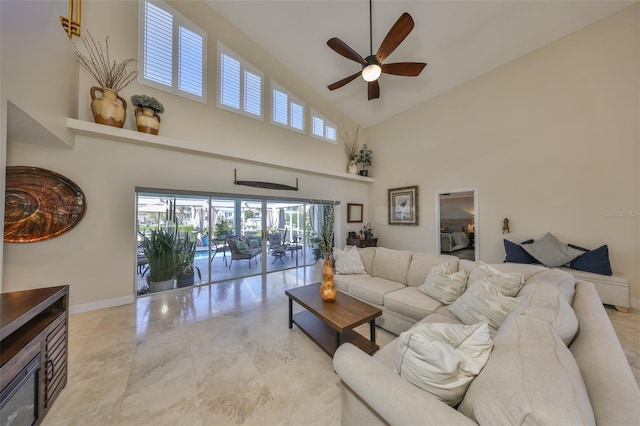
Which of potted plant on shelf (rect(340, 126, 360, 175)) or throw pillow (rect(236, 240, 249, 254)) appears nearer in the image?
throw pillow (rect(236, 240, 249, 254))

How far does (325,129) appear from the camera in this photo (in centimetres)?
605

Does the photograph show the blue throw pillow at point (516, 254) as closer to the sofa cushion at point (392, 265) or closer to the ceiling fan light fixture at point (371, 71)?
the sofa cushion at point (392, 265)

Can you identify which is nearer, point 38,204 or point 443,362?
point 443,362

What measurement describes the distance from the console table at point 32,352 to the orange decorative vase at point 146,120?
261cm

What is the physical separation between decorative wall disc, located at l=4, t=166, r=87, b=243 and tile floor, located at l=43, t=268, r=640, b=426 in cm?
126

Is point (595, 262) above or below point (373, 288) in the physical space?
above

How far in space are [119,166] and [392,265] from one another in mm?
4439

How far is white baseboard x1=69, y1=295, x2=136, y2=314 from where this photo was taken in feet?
9.84

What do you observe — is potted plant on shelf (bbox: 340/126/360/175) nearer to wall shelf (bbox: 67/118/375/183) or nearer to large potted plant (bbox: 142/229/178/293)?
wall shelf (bbox: 67/118/375/183)

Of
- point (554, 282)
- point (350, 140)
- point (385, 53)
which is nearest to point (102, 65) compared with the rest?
point (385, 53)

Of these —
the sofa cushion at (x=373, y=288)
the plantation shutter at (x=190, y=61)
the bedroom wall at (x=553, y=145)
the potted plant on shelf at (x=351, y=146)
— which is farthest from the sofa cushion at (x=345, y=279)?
the plantation shutter at (x=190, y=61)

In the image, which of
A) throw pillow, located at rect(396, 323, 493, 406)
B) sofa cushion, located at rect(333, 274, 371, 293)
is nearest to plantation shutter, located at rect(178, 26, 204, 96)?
sofa cushion, located at rect(333, 274, 371, 293)

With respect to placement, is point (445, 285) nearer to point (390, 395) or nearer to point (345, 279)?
point (345, 279)

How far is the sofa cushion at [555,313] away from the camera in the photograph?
3.67 ft
